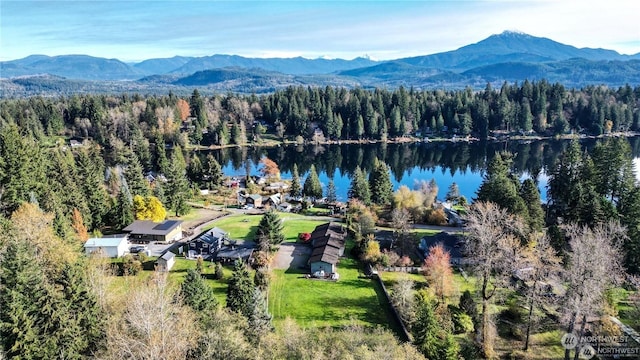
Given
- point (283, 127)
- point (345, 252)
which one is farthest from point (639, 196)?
point (283, 127)

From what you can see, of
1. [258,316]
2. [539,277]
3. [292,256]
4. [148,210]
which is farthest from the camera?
[148,210]

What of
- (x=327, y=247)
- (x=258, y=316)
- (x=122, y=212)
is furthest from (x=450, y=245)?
(x=122, y=212)

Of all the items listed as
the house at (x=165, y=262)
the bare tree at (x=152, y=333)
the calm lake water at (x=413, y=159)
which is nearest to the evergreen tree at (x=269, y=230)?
the house at (x=165, y=262)

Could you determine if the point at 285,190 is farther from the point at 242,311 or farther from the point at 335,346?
the point at 335,346

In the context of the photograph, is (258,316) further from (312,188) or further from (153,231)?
(312,188)

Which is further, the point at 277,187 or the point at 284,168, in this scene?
the point at 284,168

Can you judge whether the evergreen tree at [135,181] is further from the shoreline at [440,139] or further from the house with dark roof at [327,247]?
the shoreline at [440,139]

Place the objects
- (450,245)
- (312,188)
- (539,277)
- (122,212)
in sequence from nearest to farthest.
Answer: (539,277), (450,245), (122,212), (312,188)
